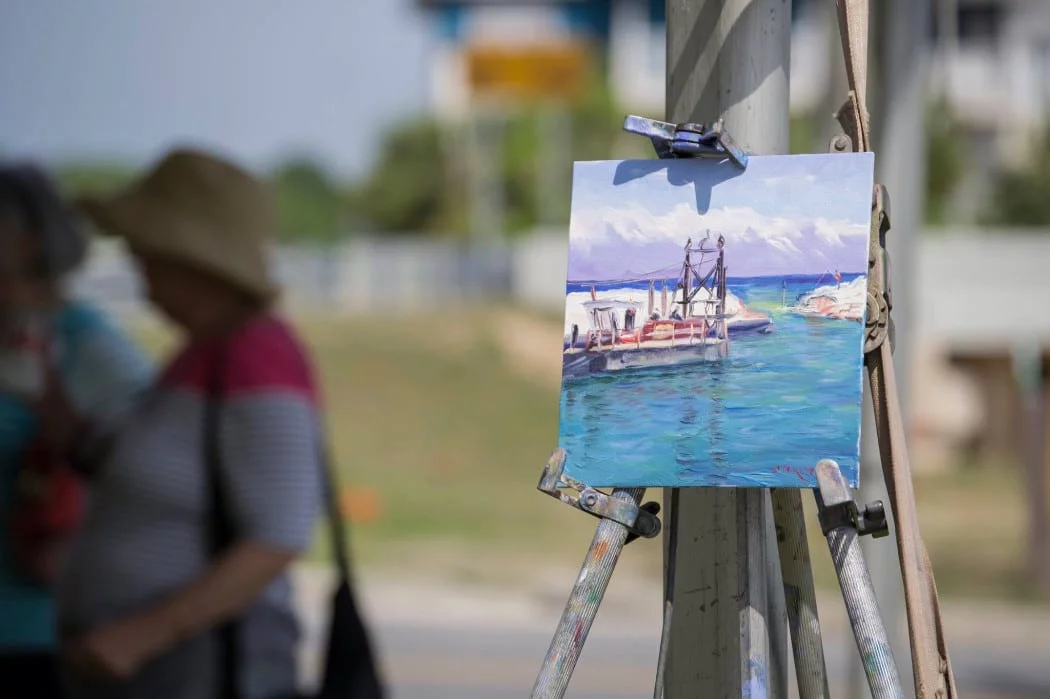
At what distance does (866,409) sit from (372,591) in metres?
5.89

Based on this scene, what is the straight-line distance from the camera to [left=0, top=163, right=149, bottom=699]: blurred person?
Result: 2688 mm

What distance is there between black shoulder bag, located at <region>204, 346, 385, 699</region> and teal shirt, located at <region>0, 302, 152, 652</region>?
589mm

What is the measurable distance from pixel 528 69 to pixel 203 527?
3770 cm

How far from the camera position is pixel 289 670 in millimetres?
2250

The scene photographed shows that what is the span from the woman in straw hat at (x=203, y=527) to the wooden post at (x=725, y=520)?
74cm

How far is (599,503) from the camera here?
1.57 metres

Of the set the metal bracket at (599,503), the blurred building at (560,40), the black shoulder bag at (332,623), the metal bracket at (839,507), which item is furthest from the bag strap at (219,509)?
the blurred building at (560,40)

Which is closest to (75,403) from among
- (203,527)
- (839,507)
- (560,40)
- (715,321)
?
(203,527)

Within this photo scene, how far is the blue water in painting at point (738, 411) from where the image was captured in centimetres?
150

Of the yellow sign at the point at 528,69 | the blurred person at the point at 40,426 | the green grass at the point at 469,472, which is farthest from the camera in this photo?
the yellow sign at the point at 528,69

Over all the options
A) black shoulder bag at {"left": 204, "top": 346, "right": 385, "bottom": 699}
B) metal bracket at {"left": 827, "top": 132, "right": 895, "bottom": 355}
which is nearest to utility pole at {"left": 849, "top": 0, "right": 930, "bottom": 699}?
black shoulder bag at {"left": 204, "top": 346, "right": 385, "bottom": 699}
